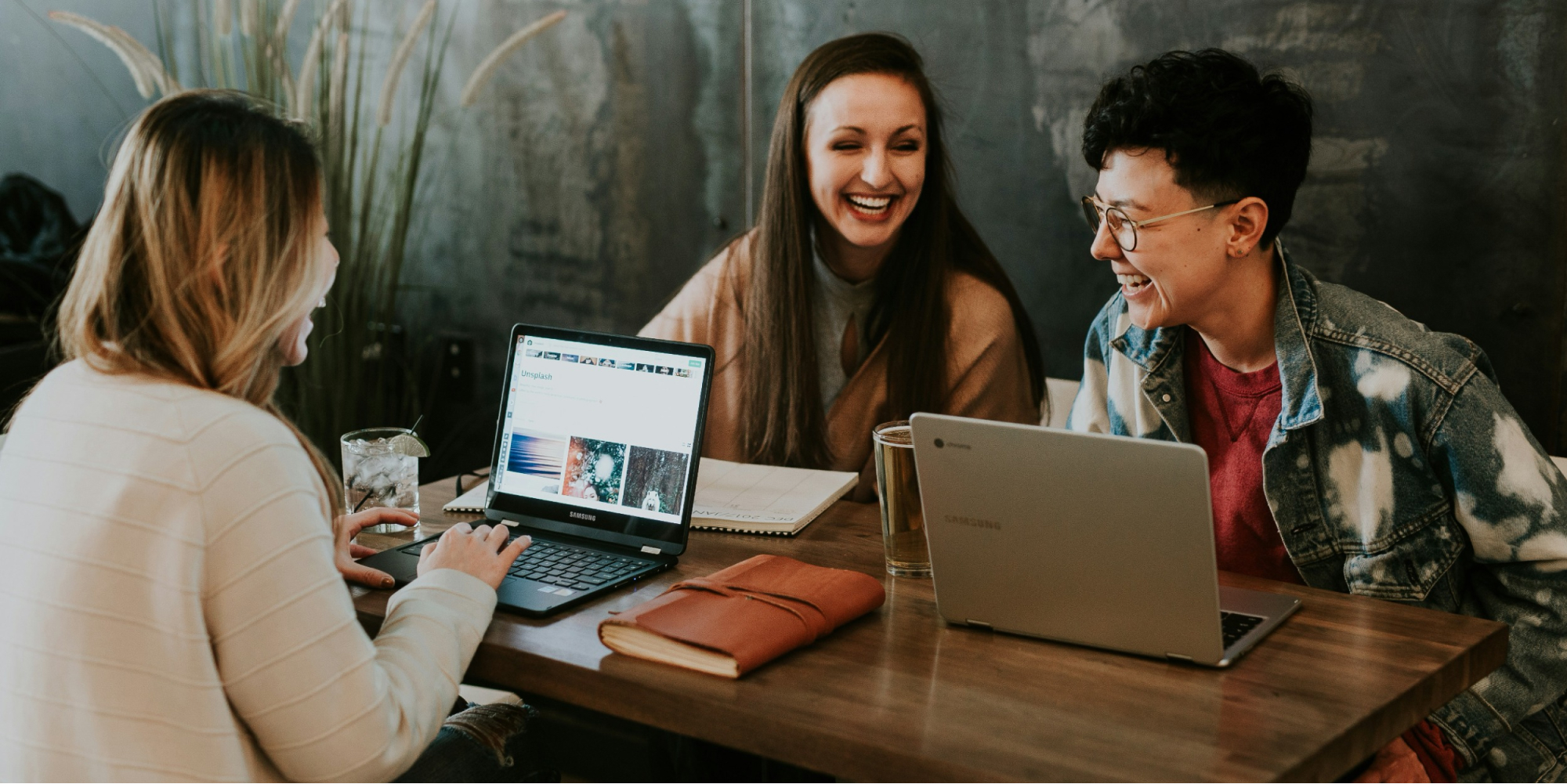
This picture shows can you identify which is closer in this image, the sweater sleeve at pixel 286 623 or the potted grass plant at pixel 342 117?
the sweater sleeve at pixel 286 623

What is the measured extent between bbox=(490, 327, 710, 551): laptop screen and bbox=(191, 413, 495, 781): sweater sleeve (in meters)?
0.49

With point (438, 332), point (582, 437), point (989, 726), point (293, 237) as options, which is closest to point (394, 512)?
point (582, 437)

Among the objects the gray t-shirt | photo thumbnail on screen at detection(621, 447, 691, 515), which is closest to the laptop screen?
photo thumbnail on screen at detection(621, 447, 691, 515)

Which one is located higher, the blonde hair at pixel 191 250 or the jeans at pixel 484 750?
the blonde hair at pixel 191 250

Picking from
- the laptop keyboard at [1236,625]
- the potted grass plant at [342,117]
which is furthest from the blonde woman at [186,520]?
the potted grass plant at [342,117]

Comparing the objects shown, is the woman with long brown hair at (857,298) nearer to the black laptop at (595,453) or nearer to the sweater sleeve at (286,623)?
the black laptop at (595,453)

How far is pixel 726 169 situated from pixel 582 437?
5.15 ft

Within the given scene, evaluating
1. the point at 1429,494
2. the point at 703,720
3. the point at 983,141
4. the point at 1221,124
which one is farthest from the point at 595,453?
the point at 983,141

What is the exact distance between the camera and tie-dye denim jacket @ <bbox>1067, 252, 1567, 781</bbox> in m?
1.44

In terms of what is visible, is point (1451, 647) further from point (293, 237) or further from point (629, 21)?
point (629, 21)

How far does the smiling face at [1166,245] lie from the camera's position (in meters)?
1.64

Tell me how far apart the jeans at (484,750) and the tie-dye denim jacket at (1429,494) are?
0.97 meters

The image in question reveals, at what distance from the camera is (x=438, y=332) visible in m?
3.64

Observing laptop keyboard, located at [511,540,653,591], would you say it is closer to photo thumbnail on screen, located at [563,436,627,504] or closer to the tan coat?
photo thumbnail on screen, located at [563,436,627,504]
